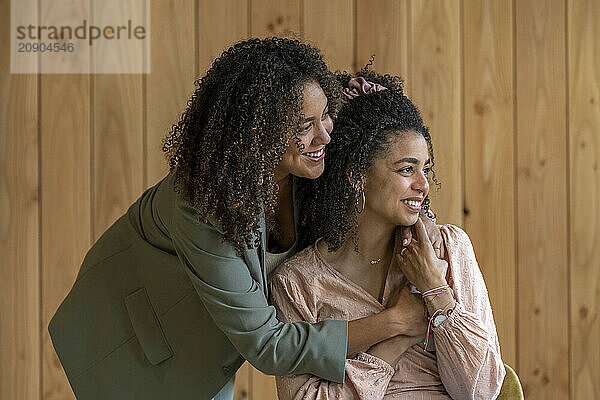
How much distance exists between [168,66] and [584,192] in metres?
1.42

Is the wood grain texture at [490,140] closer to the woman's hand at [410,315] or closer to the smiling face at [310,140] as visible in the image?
the woman's hand at [410,315]

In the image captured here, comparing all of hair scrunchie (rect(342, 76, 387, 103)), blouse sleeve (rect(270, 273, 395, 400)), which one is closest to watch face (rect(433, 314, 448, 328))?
blouse sleeve (rect(270, 273, 395, 400))

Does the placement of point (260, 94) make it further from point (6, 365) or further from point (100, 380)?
point (6, 365)

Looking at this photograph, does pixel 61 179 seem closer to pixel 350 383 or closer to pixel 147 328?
pixel 147 328

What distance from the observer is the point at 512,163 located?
8.23ft

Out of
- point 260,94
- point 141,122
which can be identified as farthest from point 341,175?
point 141,122

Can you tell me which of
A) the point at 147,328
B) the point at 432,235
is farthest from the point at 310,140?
the point at 147,328

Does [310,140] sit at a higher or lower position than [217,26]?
lower

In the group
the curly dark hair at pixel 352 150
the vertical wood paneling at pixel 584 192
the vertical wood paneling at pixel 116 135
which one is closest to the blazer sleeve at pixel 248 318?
the curly dark hair at pixel 352 150

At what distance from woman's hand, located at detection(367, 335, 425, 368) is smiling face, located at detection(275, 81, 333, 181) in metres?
0.37

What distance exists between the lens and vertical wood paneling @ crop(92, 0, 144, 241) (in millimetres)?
2445

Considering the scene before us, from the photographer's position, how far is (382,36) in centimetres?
248

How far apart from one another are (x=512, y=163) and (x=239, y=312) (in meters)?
1.40

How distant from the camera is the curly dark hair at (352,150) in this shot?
154cm
